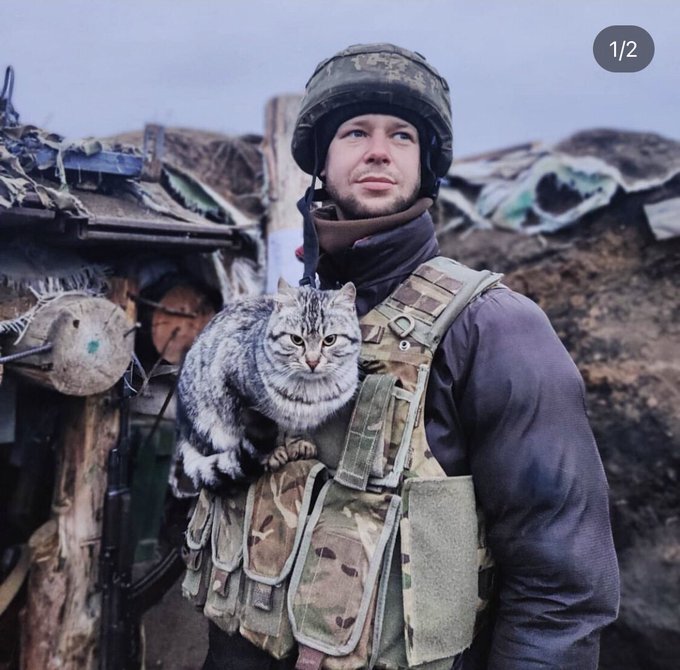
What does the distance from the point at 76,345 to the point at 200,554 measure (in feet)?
5.03

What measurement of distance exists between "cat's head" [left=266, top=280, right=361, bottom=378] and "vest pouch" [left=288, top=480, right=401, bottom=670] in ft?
1.49

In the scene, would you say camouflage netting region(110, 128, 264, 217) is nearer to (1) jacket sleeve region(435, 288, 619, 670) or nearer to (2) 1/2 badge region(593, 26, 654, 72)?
(2) 1/2 badge region(593, 26, 654, 72)

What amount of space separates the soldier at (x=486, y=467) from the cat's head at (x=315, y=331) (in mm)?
89

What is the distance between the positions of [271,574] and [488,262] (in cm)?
565

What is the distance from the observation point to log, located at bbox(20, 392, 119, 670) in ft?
12.6

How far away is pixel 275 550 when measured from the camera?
77.5 inches

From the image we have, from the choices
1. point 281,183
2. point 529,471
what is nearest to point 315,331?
point 529,471

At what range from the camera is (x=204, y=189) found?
4945 millimetres

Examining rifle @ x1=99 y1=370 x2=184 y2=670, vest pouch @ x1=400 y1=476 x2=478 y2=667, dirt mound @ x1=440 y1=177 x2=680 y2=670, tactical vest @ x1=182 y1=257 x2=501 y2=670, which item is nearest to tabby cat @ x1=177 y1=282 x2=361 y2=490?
tactical vest @ x1=182 y1=257 x2=501 y2=670

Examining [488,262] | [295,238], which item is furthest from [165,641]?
[488,262]

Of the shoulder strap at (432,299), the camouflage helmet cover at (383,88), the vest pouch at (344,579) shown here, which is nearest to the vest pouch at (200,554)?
the vest pouch at (344,579)

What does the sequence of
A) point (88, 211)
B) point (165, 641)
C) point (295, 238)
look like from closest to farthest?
point (88, 211) → point (165, 641) → point (295, 238)

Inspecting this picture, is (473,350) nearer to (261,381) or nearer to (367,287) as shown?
(367,287)

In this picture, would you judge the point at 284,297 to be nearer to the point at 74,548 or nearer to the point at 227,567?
the point at 227,567
